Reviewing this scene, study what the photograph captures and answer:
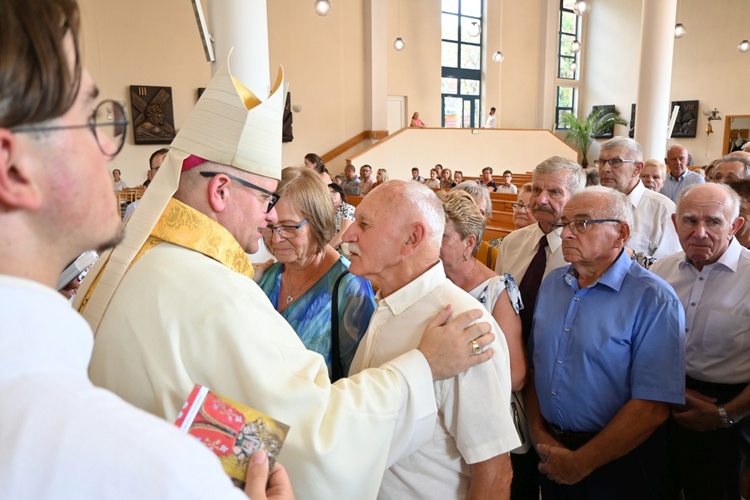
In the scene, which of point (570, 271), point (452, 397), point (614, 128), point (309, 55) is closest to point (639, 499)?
point (570, 271)

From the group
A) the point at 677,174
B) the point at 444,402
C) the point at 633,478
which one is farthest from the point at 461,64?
the point at 444,402

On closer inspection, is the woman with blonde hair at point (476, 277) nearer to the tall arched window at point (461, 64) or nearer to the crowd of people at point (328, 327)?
the crowd of people at point (328, 327)

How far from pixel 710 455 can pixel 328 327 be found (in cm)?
176

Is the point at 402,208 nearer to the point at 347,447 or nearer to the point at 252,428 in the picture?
the point at 347,447

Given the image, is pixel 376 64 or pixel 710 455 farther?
pixel 376 64

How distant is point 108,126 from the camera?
70 cm

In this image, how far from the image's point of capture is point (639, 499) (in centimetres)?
205

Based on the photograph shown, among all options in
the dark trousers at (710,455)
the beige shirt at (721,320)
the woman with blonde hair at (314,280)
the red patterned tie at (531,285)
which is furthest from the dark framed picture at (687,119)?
the woman with blonde hair at (314,280)

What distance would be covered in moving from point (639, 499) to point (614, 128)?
64.2ft

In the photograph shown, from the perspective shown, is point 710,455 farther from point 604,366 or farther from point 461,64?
point 461,64

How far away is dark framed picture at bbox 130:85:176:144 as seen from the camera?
12.3m

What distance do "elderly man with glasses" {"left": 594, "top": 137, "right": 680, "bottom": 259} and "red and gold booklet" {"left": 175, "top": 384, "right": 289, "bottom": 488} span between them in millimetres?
3232

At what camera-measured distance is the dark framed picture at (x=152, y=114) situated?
1226 centimetres

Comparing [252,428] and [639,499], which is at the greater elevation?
[252,428]
